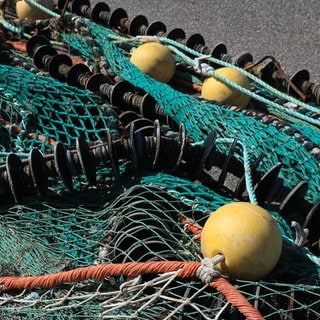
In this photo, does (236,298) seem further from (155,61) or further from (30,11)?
(30,11)

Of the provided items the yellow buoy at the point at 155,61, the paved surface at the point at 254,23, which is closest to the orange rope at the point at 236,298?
the yellow buoy at the point at 155,61

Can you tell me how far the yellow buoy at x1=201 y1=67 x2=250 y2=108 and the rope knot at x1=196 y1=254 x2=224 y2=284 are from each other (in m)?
1.02

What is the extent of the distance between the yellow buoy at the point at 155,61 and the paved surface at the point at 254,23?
3.02 feet

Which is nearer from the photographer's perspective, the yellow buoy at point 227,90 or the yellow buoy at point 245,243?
the yellow buoy at point 245,243

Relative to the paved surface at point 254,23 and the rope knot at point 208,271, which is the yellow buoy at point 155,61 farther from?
the rope knot at point 208,271

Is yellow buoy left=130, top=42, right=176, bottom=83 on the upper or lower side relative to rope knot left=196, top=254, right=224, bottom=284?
upper

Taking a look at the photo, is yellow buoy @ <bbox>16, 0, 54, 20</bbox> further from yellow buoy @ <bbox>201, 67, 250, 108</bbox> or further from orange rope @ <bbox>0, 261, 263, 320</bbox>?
orange rope @ <bbox>0, 261, 263, 320</bbox>

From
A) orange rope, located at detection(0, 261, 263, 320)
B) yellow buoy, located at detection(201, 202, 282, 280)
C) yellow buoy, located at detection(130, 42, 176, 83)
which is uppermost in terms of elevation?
yellow buoy, located at detection(130, 42, 176, 83)

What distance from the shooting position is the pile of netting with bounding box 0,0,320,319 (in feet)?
4.75

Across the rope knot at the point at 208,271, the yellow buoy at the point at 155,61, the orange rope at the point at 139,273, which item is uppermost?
the yellow buoy at the point at 155,61

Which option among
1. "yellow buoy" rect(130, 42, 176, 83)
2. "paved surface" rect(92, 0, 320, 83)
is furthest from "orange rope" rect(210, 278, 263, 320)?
"paved surface" rect(92, 0, 320, 83)

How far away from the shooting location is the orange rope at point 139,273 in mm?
1343

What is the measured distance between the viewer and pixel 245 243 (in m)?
1.44

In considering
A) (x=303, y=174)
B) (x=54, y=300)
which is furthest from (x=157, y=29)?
(x=54, y=300)
